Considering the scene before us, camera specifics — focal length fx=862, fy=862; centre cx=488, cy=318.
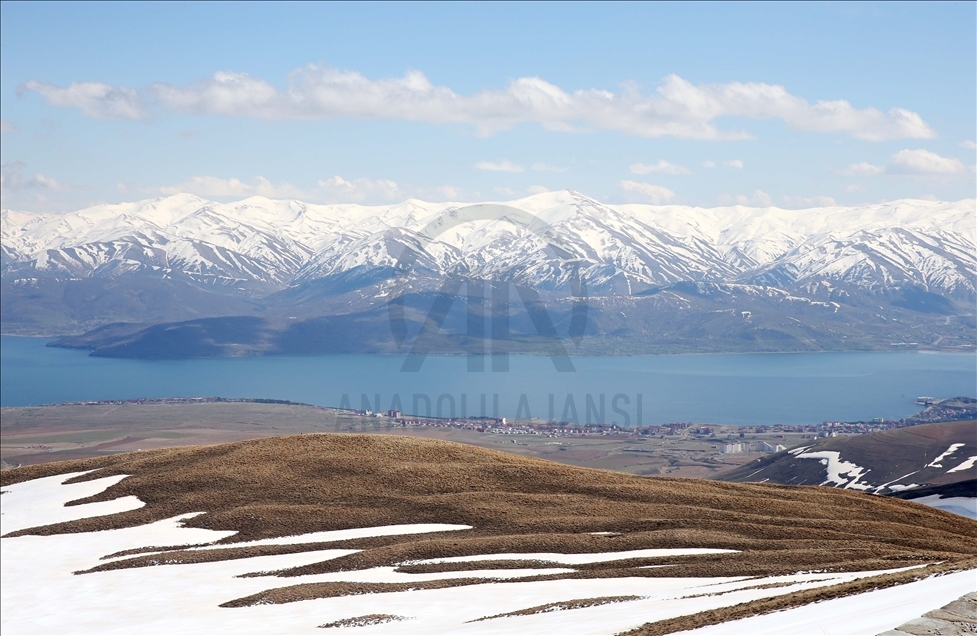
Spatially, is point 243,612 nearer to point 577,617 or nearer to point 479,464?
point 577,617

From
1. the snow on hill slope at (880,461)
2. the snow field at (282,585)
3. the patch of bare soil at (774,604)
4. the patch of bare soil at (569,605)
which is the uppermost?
the patch of bare soil at (774,604)

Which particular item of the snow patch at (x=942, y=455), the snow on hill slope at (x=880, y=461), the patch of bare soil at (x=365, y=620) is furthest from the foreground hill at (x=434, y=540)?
the snow patch at (x=942, y=455)

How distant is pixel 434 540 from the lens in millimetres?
26750

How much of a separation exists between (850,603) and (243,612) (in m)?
14.3

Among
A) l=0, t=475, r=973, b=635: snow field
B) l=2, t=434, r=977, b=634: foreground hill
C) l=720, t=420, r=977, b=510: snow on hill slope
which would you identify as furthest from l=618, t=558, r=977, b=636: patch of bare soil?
l=720, t=420, r=977, b=510: snow on hill slope

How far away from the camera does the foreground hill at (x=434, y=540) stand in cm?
2011

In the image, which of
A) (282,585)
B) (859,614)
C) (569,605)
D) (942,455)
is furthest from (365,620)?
(942,455)

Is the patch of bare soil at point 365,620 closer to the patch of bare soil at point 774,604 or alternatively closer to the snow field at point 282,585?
the snow field at point 282,585

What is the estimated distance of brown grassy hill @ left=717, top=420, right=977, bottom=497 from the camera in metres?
80.0

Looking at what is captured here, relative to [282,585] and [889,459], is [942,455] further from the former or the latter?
[282,585]

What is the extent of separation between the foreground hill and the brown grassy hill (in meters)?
51.5

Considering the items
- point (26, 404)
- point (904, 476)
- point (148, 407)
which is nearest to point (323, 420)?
point (148, 407)

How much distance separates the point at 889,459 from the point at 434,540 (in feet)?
246

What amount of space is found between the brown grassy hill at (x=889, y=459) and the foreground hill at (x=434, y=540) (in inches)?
2026
